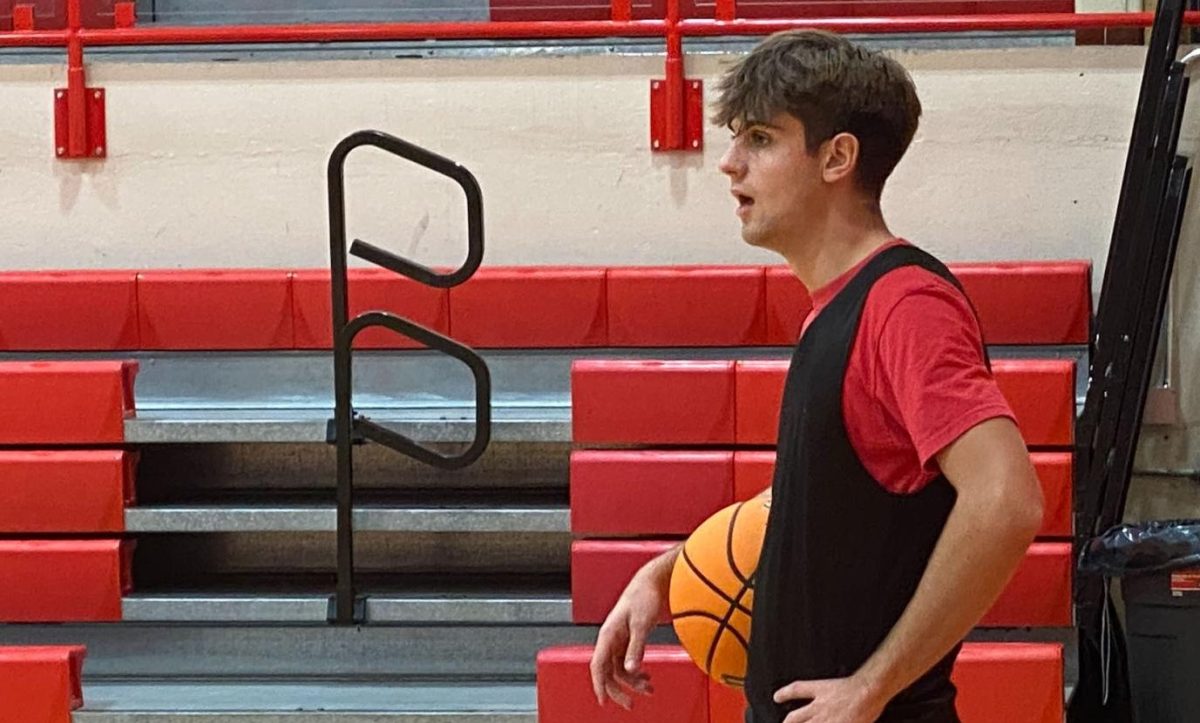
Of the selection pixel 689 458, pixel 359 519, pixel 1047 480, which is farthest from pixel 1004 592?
pixel 359 519

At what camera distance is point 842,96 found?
6.11 feet

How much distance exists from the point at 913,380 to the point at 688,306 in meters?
3.32

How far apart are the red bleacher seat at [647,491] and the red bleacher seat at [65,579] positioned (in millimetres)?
1268

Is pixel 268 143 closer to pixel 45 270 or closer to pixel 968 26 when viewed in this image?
pixel 45 270

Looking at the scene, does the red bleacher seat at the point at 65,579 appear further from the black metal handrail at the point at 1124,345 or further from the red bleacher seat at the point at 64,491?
the black metal handrail at the point at 1124,345

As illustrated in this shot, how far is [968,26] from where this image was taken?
205 inches

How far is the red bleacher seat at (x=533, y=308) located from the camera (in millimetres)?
4984

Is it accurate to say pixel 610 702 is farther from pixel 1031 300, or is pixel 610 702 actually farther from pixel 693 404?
pixel 1031 300

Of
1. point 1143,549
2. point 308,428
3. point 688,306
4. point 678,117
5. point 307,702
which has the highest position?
Answer: point 678,117

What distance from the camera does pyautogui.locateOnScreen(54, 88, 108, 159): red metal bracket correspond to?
5395mm

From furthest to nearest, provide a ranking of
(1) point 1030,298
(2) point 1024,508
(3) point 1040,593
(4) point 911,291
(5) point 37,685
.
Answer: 1. (1) point 1030,298
2. (3) point 1040,593
3. (5) point 37,685
4. (4) point 911,291
5. (2) point 1024,508

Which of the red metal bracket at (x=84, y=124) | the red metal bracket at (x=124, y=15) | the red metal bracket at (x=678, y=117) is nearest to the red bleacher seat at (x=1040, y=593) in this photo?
the red metal bracket at (x=678, y=117)

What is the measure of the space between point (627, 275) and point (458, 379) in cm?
63

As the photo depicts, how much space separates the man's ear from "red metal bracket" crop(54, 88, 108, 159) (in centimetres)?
404
